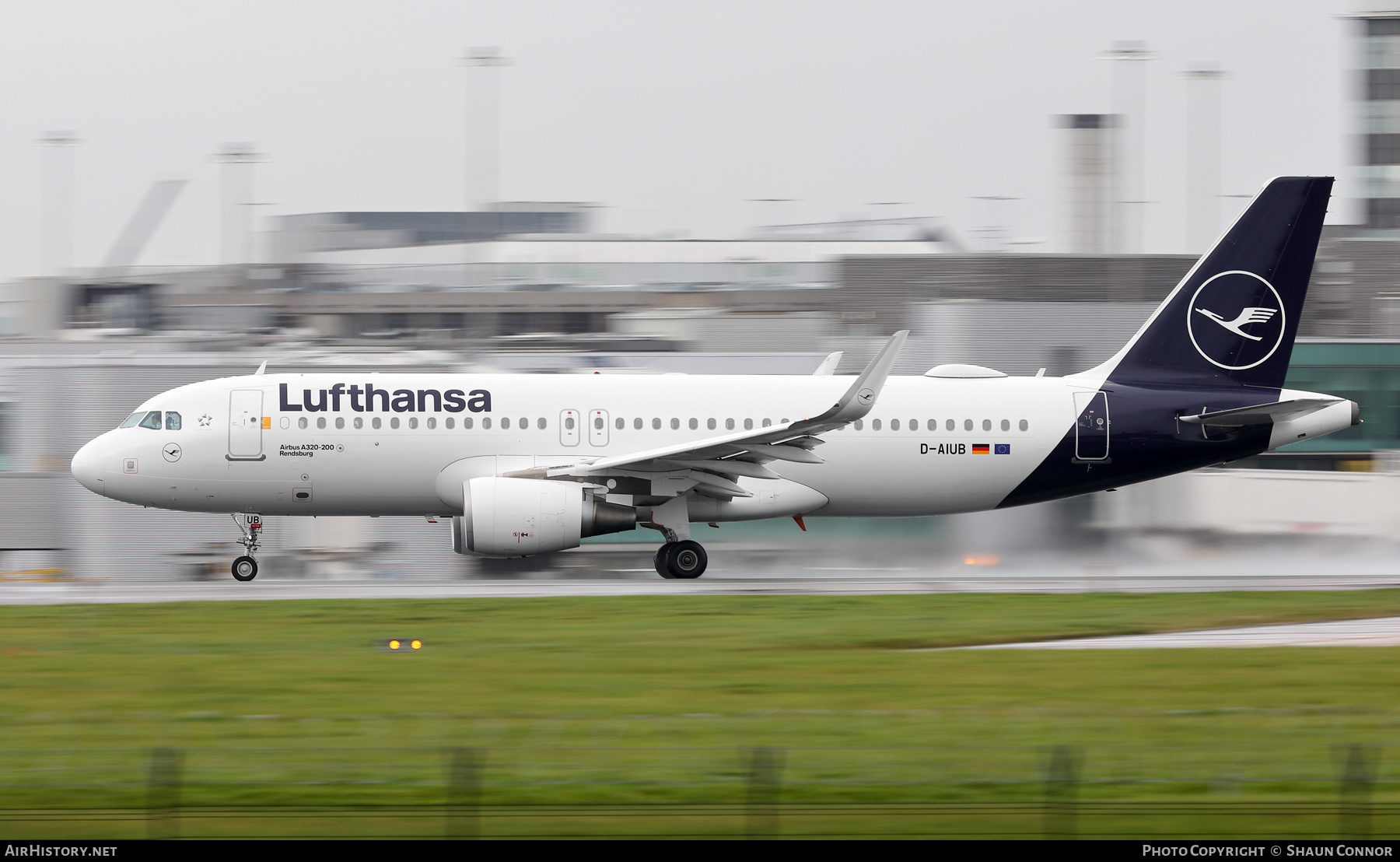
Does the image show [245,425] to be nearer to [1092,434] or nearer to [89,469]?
[89,469]

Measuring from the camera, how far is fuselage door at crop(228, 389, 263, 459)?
2483 cm

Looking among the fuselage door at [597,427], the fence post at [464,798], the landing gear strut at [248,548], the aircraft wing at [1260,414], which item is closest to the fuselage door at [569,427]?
the fuselage door at [597,427]

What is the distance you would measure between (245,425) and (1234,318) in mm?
17007

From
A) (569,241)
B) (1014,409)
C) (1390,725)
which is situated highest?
(569,241)

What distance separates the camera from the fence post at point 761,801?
838 cm

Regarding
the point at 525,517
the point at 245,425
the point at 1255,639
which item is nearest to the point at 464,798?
the point at 1255,639

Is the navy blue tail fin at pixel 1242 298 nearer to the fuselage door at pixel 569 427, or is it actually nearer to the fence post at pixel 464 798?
the fuselage door at pixel 569 427

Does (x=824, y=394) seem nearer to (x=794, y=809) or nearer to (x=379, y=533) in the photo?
(x=379, y=533)

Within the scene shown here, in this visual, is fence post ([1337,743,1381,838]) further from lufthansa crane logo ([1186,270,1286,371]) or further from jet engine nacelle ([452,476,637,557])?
lufthansa crane logo ([1186,270,1286,371])

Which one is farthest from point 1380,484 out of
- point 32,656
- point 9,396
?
point 9,396

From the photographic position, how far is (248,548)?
2583cm

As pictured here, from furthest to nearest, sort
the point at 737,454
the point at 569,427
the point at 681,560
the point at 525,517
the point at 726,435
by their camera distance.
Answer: the point at 569,427 < the point at 681,560 < the point at 726,435 < the point at 737,454 < the point at 525,517
